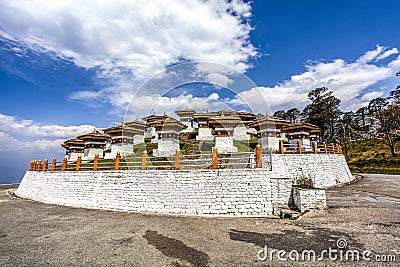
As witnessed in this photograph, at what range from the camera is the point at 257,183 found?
30.5 ft

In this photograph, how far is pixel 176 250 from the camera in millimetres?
5598

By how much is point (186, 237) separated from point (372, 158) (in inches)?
1353

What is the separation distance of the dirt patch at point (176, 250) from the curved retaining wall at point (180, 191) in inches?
117

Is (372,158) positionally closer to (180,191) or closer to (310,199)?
(310,199)

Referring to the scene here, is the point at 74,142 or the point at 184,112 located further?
the point at 184,112

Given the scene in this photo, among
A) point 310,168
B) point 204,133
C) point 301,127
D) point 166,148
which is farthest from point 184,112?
point 310,168

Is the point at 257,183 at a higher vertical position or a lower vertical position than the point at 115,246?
higher

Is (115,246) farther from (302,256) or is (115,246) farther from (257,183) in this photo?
(257,183)

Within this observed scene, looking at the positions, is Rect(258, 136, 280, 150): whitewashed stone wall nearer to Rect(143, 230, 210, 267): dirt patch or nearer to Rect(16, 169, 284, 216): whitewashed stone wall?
Rect(16, 169, 284, 216): whitewashed stone wall

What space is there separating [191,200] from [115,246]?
4.10 metres

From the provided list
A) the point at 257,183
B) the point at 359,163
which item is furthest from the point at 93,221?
the point at 359,163

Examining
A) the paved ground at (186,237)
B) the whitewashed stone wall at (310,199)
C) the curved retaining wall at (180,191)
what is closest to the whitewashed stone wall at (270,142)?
the curved retaining wall at (180,191)

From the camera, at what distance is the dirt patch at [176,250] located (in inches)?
197

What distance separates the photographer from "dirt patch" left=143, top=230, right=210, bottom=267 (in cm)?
502
